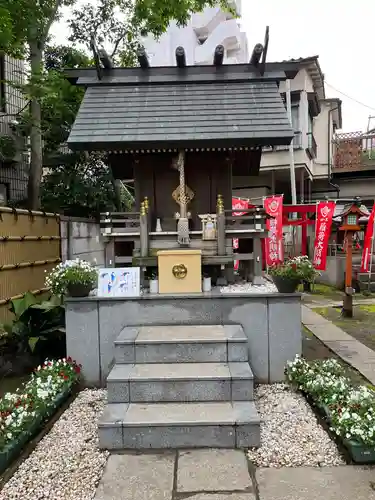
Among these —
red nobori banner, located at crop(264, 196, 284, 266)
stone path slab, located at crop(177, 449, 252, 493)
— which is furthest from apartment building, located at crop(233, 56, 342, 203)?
stone path slab, located at crop(177, 449, 252, 493)

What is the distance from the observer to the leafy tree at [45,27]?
9.55 metres

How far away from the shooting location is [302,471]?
3.81 m

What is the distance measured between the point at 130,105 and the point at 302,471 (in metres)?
6.77

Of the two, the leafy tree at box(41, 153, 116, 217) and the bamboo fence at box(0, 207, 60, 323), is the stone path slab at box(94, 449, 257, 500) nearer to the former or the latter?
the bamboo fence at box(0, 207, 60, 323)

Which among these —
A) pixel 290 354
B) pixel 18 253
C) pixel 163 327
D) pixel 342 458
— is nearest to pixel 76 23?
pixel 18 253

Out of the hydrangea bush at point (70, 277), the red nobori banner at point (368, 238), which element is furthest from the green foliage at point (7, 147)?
the red nobori banner at point (368, 238)

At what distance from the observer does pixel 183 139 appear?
281 inches

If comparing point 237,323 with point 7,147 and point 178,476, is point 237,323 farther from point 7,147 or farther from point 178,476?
point 7,147

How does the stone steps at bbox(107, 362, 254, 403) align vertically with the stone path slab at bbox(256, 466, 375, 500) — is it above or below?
above

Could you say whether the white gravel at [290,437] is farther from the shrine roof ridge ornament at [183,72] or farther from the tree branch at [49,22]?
the tree branch at [49,22]

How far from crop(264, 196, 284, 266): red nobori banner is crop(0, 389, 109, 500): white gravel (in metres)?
10.6

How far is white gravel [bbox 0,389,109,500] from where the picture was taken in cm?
360

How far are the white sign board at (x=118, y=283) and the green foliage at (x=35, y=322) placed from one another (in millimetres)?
1078

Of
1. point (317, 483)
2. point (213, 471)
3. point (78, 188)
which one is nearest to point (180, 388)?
point (213, 471)
